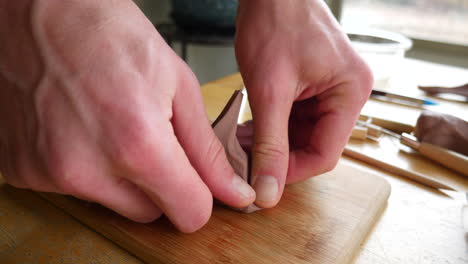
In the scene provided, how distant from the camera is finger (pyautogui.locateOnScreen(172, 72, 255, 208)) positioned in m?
0.52

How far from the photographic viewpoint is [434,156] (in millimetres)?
875

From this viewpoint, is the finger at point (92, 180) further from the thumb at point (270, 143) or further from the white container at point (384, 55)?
the white container at point (384, 55)

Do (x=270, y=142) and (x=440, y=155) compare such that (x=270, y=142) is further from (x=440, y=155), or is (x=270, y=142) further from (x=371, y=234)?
(x=440, y=155)

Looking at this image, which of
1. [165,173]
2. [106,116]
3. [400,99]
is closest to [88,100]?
[106,116]

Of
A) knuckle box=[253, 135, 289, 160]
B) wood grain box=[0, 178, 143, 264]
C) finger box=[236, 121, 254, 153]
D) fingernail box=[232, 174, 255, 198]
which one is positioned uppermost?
knuckle box=[253, 135, 289, 160]

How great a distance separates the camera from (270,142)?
0.64m

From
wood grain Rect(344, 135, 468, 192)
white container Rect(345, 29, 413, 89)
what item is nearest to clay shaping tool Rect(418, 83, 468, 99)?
white container Rect(345, 29, 413, 89)

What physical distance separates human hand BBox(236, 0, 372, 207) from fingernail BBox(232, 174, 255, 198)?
0.03m

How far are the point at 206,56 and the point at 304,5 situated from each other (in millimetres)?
1731

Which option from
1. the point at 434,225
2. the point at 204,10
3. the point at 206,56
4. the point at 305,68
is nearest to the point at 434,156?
the point at 434,225

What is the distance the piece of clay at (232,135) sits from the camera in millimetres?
669

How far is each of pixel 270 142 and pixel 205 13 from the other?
3.69ft

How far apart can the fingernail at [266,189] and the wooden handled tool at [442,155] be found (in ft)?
1.48

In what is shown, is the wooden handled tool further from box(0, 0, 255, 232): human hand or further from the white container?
box(0, 0, 255, 232): human hand
